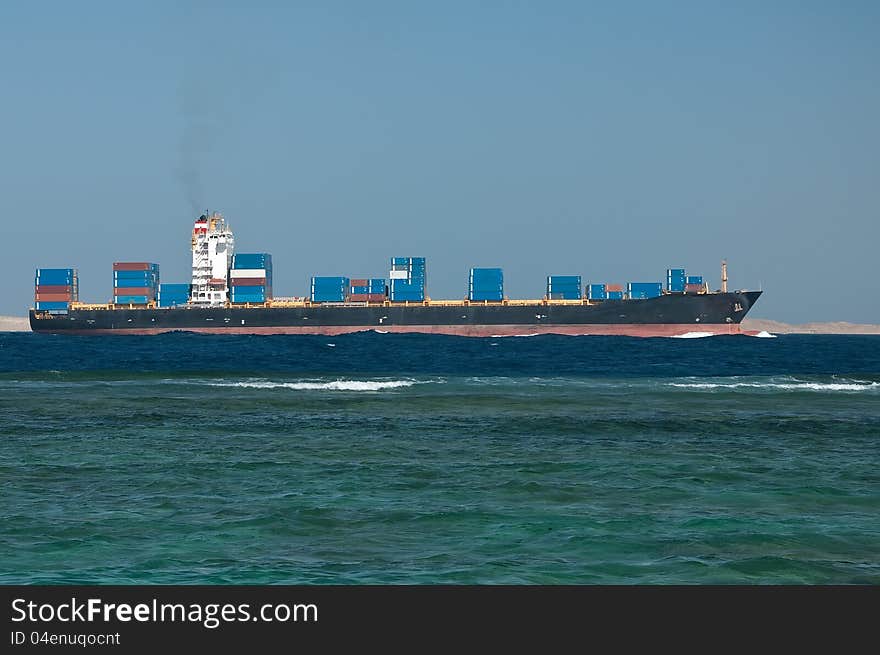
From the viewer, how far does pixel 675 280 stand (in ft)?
449

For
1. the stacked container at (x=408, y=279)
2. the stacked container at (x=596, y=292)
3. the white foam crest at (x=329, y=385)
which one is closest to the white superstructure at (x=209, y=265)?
the stacked container at (x=408, y=279)

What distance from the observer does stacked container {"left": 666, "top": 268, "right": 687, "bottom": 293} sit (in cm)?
13612

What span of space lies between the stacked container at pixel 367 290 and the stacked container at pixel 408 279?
151 centimetres

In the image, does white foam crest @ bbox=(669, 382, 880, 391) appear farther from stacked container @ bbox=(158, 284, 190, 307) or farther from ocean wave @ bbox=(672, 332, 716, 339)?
stacked container @ bbox=(158, 284, 190, 307)

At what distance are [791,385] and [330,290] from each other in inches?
3735

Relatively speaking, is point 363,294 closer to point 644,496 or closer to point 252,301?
point 252,301

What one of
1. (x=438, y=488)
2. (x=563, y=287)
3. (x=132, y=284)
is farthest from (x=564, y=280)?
(x=438, y=488)

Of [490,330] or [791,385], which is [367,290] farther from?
[791,385]

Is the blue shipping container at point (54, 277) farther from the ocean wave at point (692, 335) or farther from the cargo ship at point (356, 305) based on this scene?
the ocean wave at point (692, 335)

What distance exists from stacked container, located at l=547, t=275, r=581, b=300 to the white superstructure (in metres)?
44.0
